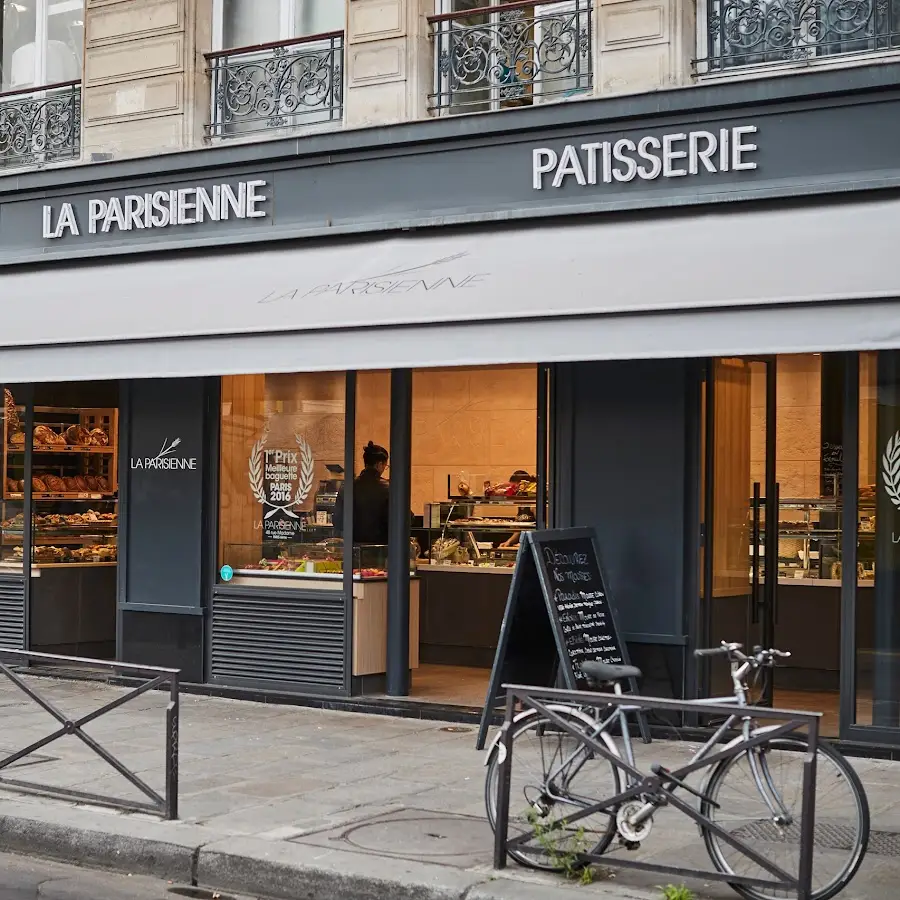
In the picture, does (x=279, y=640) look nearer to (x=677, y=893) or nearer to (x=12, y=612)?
(x=12, y=612)

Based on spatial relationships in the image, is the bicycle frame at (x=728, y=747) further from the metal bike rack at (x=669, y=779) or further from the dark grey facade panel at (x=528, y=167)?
the dark grey facade panel at (x=528, y=167)

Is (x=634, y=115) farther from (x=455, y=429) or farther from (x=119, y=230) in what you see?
(x=455, y=429)

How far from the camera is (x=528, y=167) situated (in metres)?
10.3

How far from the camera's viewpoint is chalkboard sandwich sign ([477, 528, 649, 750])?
9398 millimetres

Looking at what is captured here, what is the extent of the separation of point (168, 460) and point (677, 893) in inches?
282

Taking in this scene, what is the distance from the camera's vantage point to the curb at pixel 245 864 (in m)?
6.26

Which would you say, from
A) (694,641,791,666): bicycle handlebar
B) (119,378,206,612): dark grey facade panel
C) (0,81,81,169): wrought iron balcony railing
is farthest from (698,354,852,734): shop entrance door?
(0,81,81,169): wrought iron balcony railing

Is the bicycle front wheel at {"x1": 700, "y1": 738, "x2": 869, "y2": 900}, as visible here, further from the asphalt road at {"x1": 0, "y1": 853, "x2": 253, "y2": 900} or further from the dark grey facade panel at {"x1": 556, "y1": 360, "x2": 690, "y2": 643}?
the dark grey facade panel at {"x1": 556, "y1": 360, "x2": 690, "y2": 643}

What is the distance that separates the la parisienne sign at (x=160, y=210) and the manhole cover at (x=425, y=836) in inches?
218

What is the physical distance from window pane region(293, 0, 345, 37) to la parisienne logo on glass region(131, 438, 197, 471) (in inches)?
137

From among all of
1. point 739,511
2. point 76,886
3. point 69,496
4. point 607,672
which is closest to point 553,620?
point 739,511

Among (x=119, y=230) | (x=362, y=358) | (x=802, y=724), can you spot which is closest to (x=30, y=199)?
(x=119, y=230)

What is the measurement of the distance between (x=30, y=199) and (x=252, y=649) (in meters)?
4.40

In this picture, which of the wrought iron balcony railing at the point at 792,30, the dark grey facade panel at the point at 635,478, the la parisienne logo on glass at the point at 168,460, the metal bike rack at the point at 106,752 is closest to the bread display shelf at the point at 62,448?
the la parisienne logo on glass at the point at 168,460
